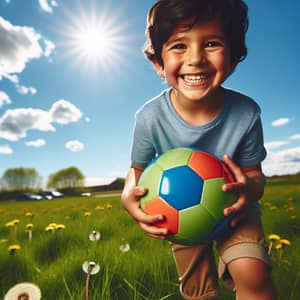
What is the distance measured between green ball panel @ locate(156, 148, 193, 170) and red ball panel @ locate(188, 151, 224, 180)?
0.03 meters

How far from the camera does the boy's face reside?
2.01 meters

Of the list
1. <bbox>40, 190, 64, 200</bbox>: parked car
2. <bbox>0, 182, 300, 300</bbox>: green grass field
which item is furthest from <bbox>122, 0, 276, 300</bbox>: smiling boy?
<bbox>40, 190, 64, 200</bbox>: parked car

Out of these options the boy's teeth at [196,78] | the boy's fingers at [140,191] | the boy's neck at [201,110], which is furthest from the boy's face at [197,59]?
the boy's fingers at [140,191]

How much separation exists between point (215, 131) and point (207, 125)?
0.24ft

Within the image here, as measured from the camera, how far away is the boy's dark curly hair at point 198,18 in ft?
7.06

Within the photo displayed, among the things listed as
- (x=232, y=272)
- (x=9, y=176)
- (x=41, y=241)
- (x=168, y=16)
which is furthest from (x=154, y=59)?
(x=9, y=176)

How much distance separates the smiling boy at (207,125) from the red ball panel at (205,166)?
0.11m

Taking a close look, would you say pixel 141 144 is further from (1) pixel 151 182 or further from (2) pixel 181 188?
(2) pixel 181 188

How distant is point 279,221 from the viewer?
15.9 ft

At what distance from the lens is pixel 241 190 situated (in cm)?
197

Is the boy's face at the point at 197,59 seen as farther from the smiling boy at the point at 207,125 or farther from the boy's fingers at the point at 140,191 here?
the boy's fingers at the point at 140,191

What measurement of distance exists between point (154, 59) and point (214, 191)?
1.21 meters

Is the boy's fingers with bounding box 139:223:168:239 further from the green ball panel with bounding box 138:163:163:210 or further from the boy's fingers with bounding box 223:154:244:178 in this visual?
the boy's fingers with bounding box 223:154:244:178

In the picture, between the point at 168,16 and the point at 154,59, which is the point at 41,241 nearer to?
the point at 154,59
